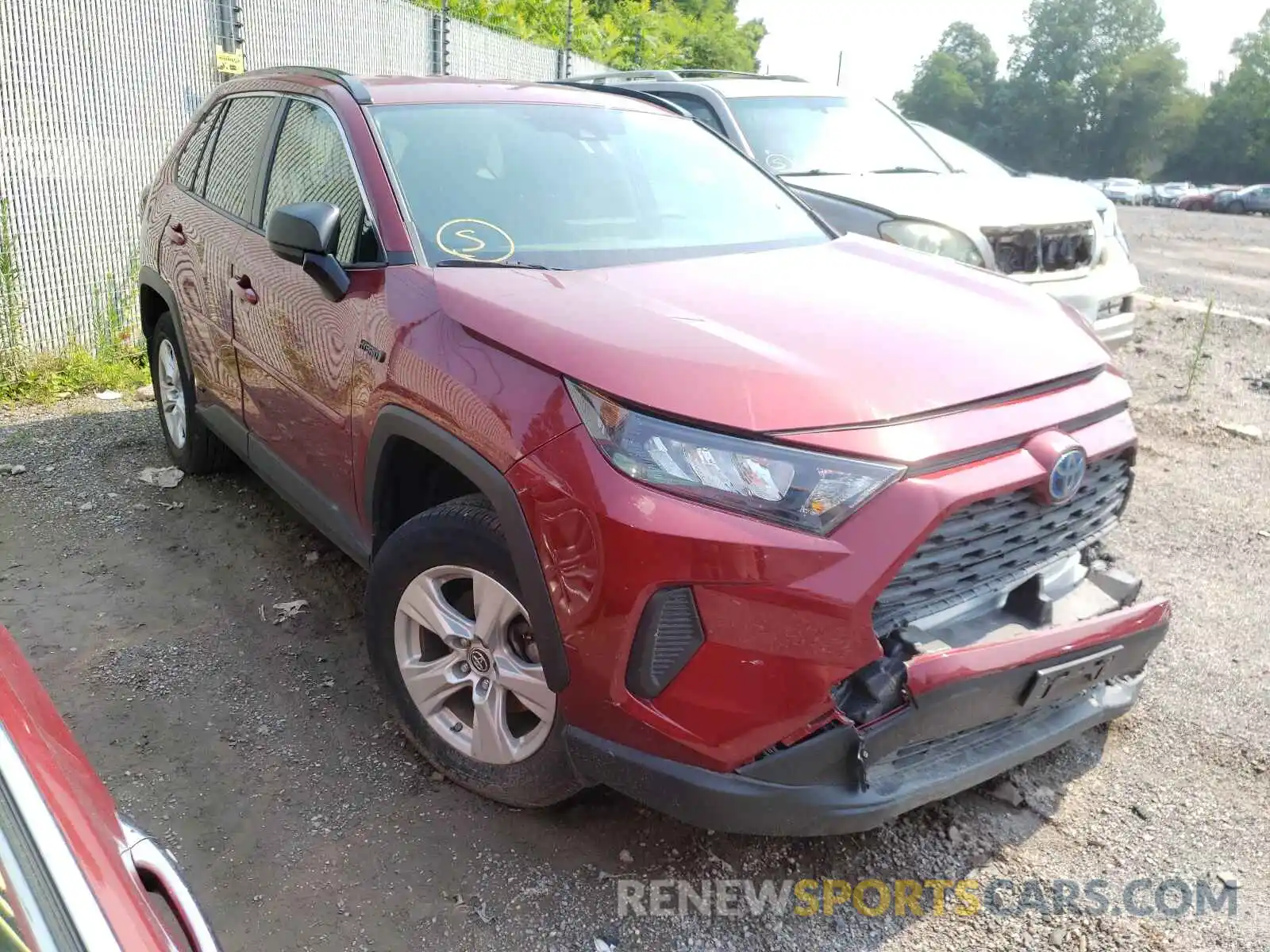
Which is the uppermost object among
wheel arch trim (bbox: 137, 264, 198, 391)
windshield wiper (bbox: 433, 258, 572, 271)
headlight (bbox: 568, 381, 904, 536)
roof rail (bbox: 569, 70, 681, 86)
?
roof rail (bbox: 569, 70, 681, 86)

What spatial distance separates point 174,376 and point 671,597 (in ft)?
11.7

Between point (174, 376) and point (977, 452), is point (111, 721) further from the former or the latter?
point (977, 452)

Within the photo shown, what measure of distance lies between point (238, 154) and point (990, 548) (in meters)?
3.24

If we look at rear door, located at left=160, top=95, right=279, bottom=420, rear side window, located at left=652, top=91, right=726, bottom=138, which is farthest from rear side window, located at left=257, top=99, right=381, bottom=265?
rear side window, located at left=652, top=91, right=726, bottom=138

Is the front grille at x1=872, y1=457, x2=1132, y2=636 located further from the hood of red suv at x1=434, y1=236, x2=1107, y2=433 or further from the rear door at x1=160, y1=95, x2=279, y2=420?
the rear door at x1=160, y1=95, x2=279, y2=420

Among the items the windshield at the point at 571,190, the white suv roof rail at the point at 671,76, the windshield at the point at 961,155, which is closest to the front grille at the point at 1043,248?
the windshield at the point at 961,155

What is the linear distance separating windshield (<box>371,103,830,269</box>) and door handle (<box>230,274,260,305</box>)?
0.80 m

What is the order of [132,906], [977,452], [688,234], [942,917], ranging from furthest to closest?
1. [688,234]
2. [942,917]
3. [977,452]
4. [132,906]

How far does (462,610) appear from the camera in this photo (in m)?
2.64

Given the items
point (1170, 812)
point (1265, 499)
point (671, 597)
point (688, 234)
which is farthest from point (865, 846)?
point (1265, 499)

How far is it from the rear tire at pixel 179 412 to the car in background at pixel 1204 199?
46.0m

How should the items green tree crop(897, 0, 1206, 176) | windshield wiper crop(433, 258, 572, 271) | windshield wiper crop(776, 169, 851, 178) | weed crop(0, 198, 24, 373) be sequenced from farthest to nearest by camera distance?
green tree crop(897, 0, 1206, 176), windshield wiper crop(776, 169, 851, 178), weed crop(0, 198, 24, 373), windshield wiper crop(433, 258, 572, 271)

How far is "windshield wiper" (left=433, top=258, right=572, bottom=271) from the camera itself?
2770 millimetres

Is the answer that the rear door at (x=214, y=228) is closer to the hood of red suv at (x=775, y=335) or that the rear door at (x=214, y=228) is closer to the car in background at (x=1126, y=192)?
the hood of red suv at (x=775, y=335)
